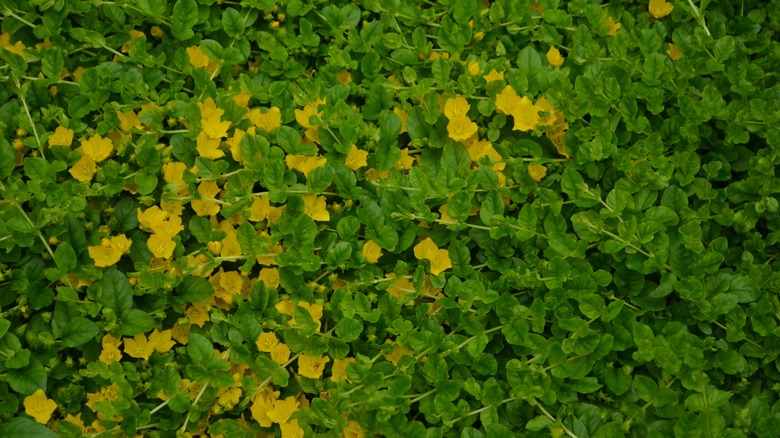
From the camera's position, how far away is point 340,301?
2.01 metres

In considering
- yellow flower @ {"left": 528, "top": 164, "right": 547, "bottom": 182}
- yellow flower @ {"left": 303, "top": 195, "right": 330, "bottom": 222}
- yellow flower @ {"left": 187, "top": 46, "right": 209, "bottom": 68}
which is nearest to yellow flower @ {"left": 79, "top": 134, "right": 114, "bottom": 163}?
yellow flower @ {"left": 187, "top": 46, "right": 209, "bottom": 68}

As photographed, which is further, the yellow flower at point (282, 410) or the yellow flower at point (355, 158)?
the yellow flower at point (355, 158)

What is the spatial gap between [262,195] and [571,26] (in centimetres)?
114

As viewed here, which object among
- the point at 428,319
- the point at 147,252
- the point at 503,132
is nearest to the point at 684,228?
the point at 503,132

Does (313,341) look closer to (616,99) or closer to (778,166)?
(616,99)

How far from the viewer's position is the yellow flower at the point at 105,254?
2.02 meters

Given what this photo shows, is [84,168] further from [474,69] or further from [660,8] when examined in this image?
[660,8]

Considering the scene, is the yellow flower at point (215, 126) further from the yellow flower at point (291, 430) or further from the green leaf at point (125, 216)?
the yellow flower at point (291, 430)

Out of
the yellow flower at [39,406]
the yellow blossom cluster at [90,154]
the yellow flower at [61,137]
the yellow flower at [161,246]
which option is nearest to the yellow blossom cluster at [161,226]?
the yellow flower at [161,246]

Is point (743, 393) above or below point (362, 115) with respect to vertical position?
below

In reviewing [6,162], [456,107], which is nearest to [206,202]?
[6,162]

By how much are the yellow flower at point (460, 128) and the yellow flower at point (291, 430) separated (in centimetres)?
93

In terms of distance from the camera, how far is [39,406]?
6.30 feet

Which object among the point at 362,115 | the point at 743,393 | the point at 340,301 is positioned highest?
the point at 362,115
